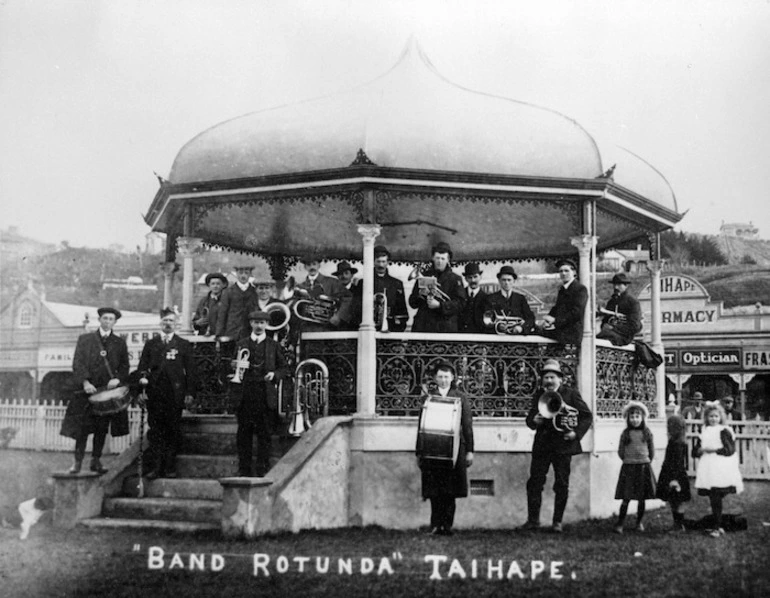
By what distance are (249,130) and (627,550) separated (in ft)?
23.3

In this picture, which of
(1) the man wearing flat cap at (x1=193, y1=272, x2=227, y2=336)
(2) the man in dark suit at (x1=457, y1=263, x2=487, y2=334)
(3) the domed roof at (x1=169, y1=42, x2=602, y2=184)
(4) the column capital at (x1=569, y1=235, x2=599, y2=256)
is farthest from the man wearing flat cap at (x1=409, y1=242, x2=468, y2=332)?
(1) the man wearing flat cap at (x1=193, y1=272, x2=227, y2=336)

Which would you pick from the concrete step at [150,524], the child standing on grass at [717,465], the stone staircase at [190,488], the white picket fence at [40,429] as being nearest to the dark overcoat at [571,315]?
the child standing on grass at [717,465]

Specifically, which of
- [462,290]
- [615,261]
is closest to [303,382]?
[462,290]

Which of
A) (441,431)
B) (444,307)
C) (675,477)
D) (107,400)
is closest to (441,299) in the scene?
(444,307)

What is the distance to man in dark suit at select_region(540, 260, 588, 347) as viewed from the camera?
487 inches

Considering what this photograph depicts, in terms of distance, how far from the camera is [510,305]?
1355cm

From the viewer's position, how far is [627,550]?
10219 mm

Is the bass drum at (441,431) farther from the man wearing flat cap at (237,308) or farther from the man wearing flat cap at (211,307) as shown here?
the man wearing flat cap at (211,307)

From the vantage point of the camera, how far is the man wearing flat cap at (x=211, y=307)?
45.1 feet

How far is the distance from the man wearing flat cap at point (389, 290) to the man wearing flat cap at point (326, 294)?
1.45 feet

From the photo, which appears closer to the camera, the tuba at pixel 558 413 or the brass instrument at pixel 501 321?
the tuba at pixel 558 413

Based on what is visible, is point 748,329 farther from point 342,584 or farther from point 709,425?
point 342,584

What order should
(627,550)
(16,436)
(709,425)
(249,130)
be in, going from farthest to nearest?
(16,436) → (249,130) → (709,425) → (627,550)

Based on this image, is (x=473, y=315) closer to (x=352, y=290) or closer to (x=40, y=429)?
(x=352, y=290)
